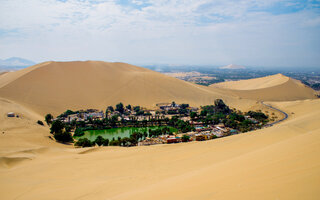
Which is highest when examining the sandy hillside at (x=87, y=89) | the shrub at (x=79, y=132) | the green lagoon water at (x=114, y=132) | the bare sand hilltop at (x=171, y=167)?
the sandy hillside at (x=87, y=89)

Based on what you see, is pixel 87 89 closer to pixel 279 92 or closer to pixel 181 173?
pixel 181 173

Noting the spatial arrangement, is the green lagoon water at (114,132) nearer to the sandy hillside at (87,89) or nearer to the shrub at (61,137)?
the shrub at (61,137)

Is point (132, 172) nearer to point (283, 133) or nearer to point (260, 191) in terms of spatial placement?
point (260, 191)

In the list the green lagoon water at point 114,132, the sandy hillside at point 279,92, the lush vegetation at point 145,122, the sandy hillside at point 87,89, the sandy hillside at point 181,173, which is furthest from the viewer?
the sandy hillside at point 279,92

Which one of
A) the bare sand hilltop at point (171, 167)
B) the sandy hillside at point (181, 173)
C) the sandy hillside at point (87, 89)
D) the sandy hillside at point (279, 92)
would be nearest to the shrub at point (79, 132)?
the bare sand hilltop at point (171, 167)

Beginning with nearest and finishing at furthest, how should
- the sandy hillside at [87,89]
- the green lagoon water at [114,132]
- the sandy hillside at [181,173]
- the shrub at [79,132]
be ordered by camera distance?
the sandy hillside at [181,173], the shrub at [79,132], the green lagoon water at [114,132], the sandy hillside at [87,89]

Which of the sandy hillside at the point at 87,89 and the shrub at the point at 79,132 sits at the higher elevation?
the sandy hillside at the point at 87,89

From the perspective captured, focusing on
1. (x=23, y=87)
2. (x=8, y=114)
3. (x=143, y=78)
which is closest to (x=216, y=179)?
(x=8, y=114)

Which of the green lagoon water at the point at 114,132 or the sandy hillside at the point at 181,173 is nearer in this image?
the sandy hillside at the point at 181,173
